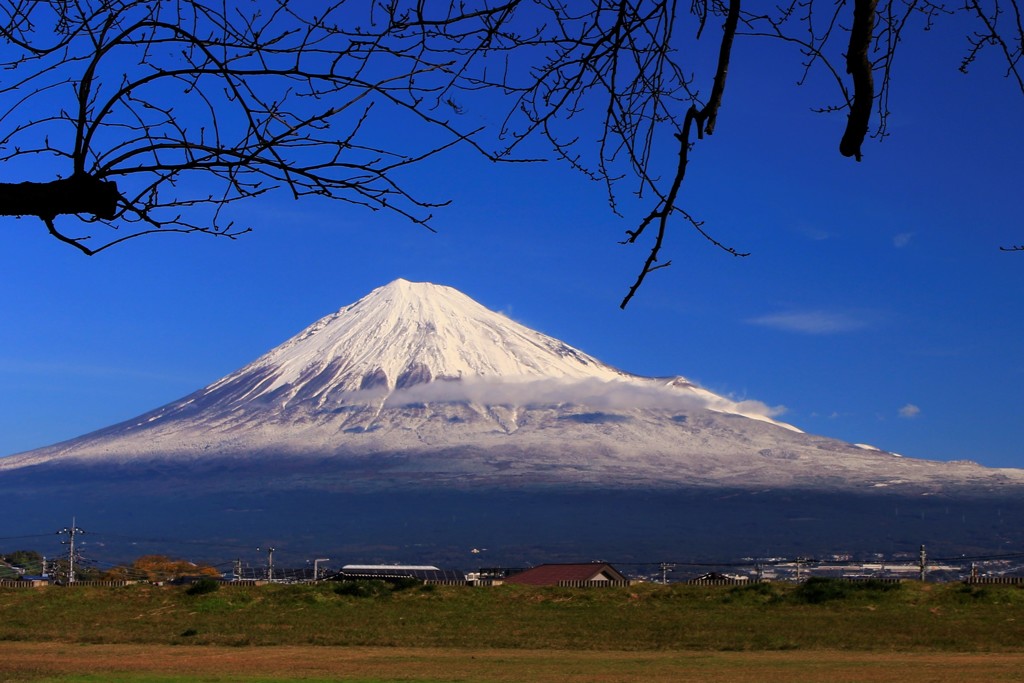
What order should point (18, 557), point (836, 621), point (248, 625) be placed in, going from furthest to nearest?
point (18, 557) → point (248, 625) → point (836, 621)

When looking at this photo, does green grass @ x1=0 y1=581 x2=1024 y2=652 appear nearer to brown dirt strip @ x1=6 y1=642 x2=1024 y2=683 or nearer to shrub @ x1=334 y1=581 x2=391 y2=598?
shrub @ x1=334 y1=581 x2=391 y2=598

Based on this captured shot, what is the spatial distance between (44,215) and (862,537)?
616 feet

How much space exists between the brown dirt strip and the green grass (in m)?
1.27

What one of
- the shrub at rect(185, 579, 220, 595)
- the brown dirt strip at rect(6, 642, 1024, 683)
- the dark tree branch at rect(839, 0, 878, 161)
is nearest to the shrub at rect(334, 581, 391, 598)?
the shrub at rect(185, 579, 220, 595)

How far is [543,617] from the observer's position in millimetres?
26344

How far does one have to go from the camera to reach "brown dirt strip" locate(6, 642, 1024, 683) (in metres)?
17.2

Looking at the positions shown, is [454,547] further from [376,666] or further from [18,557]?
[376,666]

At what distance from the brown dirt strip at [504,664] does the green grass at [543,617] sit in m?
1.27

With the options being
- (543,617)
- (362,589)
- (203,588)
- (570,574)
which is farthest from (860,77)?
(570,574)

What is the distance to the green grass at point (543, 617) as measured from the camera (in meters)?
23.1

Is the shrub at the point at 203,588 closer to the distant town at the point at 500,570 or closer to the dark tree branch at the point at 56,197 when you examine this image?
the distant town at the point at 500,570

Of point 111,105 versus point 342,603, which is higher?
point 111,105

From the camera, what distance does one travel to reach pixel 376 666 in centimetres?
1934

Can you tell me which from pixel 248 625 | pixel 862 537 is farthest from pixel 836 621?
pixel 862 537
